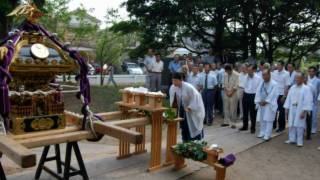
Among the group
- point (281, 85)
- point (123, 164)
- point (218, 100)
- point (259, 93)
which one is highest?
point (281, 85)

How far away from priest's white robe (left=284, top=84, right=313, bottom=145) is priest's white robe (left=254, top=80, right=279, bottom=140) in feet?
1.16

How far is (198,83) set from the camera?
490 inches

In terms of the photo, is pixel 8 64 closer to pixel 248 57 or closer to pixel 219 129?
pixel 219 129

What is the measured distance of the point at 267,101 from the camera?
1044cm

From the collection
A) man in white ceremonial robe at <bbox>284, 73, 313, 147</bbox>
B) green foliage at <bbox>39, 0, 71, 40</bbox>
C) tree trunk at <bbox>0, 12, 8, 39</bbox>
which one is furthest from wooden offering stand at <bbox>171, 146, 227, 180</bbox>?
green foliage at <bbox>39, 0, 71, 40</bbox>

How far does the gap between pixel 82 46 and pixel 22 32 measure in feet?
91.6

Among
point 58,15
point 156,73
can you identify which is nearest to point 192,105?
point 156,73

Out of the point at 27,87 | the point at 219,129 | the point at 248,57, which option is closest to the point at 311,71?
the point at 219,129

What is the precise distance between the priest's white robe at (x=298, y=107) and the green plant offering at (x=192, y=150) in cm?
377

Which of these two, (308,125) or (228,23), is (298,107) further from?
(228,23)

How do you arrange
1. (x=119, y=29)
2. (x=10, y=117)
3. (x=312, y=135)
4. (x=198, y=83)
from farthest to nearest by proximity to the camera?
1. (x=119, y=29)
2. (x=198, y=83)
3. (x=312, y=135)
4. (x=10, y=117)

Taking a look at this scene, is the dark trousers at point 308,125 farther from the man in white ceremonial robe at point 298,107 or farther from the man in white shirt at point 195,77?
the man in white shirt at point 195,77

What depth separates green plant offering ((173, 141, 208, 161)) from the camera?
699cm

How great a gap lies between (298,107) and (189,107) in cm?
332
